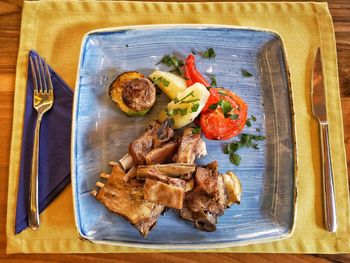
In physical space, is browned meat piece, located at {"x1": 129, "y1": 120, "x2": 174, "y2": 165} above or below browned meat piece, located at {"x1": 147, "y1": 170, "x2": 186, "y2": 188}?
above

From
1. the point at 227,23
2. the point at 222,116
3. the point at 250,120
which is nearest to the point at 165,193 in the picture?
the point at 222,116

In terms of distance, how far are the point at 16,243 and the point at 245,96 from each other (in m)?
1.39

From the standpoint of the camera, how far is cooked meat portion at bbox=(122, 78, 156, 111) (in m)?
1.71

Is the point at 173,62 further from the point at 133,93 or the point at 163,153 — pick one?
the point at 163,153

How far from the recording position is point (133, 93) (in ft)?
5.61

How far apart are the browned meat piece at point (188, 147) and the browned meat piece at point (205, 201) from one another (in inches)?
2.9

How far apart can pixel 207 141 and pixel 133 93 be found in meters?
0.46

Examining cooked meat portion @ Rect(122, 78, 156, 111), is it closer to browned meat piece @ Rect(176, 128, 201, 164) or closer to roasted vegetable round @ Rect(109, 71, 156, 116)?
roasted vegetable round @ Rect(109, 71, 156, 116)

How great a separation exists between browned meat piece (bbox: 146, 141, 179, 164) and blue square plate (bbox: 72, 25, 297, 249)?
178mm

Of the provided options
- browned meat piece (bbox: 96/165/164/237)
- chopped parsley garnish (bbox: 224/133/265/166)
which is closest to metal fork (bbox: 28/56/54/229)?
browned meat piece (bbox: 96/165/164/237)

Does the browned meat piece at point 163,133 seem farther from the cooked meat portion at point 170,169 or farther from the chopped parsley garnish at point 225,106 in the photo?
the chopped parsley garnish at point 225,106

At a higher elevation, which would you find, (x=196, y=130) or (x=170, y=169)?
(x=196, y=130)

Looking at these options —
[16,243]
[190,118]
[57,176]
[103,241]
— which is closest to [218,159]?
[190,118]

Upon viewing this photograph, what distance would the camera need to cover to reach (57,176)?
5.76 feet
